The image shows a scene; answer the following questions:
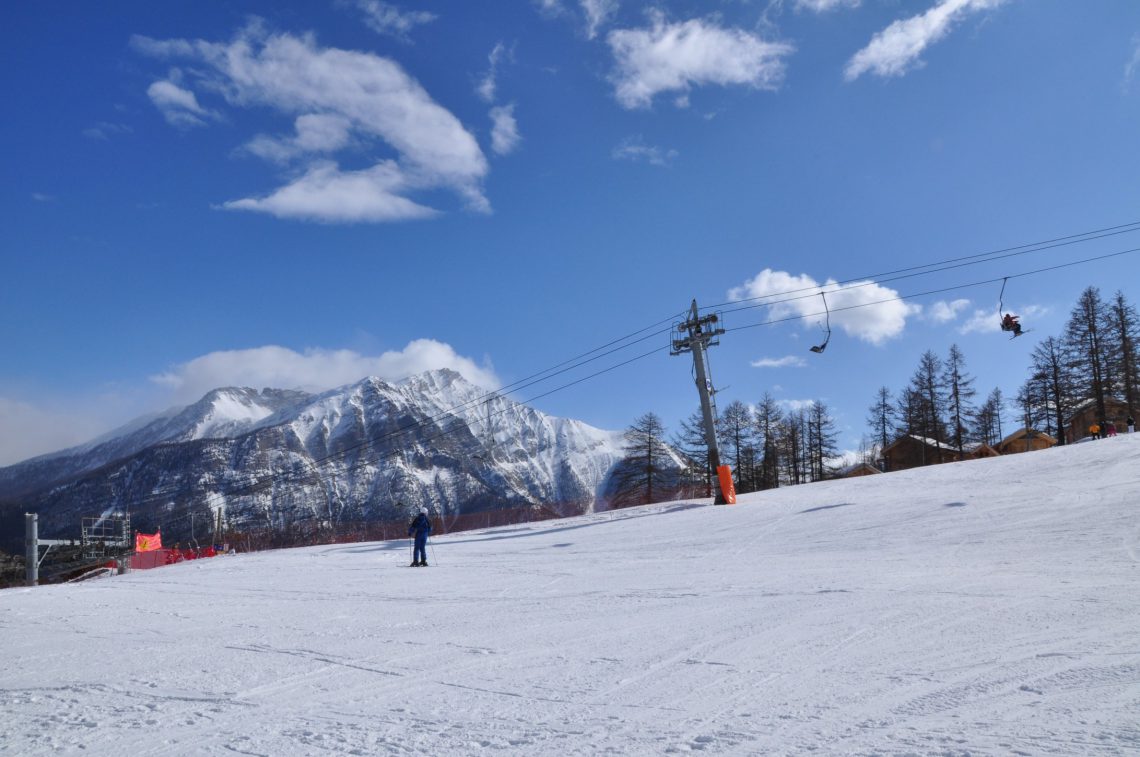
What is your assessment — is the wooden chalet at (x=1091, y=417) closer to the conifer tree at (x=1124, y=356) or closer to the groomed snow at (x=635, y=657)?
the conifer tree at (x=1124, y=356)

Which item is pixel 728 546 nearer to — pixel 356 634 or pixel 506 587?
pixel 506 587

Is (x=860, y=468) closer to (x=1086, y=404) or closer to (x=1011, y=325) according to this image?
(x=1086, y=404)

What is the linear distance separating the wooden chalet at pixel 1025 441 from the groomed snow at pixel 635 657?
52617 mm

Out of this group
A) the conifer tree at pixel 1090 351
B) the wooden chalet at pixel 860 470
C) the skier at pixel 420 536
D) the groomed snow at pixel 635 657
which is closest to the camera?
the groomed snow at pixel 635 657

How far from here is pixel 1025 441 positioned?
2458 inches

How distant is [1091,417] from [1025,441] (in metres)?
9.10

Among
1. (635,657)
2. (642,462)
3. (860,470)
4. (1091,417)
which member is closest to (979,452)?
(1091,417)

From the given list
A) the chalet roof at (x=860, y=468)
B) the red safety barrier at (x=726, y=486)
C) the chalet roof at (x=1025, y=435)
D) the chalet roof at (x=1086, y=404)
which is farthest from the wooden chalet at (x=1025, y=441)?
the red safety barrier at (x=726, y=486)

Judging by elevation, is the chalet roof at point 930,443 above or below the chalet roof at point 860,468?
above

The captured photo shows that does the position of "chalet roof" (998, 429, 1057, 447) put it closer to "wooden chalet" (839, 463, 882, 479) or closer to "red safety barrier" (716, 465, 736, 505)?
"wooden chalet" (839, 463, 882, 479)

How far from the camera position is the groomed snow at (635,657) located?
4336 millimetres

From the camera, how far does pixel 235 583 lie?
1527cm

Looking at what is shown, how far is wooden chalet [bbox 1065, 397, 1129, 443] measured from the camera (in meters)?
48.8

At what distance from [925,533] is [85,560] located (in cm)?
5091
